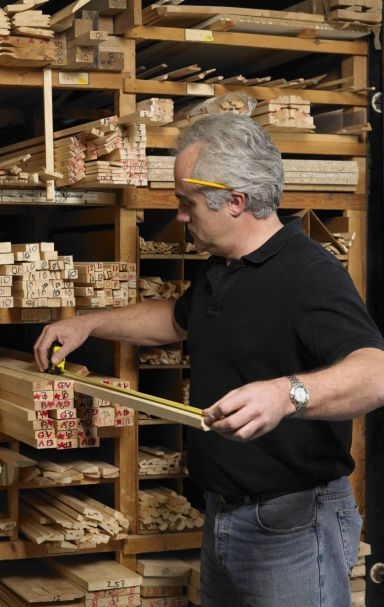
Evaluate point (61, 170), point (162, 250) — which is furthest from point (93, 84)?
point (162, 250)

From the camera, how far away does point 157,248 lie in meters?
5.25

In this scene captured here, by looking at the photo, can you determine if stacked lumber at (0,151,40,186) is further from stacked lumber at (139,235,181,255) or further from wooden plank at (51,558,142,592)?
wooden plank at (51,558,142,592)

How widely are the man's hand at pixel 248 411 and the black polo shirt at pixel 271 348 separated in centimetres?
57

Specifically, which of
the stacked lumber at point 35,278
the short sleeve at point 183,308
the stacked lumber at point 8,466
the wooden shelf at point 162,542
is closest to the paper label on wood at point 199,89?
the stacked lumber at point 35,278

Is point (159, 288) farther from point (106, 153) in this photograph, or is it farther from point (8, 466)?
point (8, 466)

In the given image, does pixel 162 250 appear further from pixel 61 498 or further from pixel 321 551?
pixel 321 551

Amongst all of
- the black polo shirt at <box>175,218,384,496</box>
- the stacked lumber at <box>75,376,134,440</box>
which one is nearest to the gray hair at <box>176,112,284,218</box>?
the black polo shirt at <box>175,218,384,496</box>

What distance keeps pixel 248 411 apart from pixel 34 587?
2.72 m

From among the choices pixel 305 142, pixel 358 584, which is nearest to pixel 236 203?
pixel 305 142

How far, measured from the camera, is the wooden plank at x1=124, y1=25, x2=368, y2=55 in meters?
5.13

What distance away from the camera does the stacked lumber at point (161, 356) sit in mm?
5289

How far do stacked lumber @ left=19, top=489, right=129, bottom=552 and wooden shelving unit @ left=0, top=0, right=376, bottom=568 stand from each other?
4.6 inches

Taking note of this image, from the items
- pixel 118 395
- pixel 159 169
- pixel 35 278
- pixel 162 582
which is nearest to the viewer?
pixel 118 395

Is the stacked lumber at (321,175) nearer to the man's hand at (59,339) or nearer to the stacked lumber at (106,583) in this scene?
the man's hand at (59,339)
